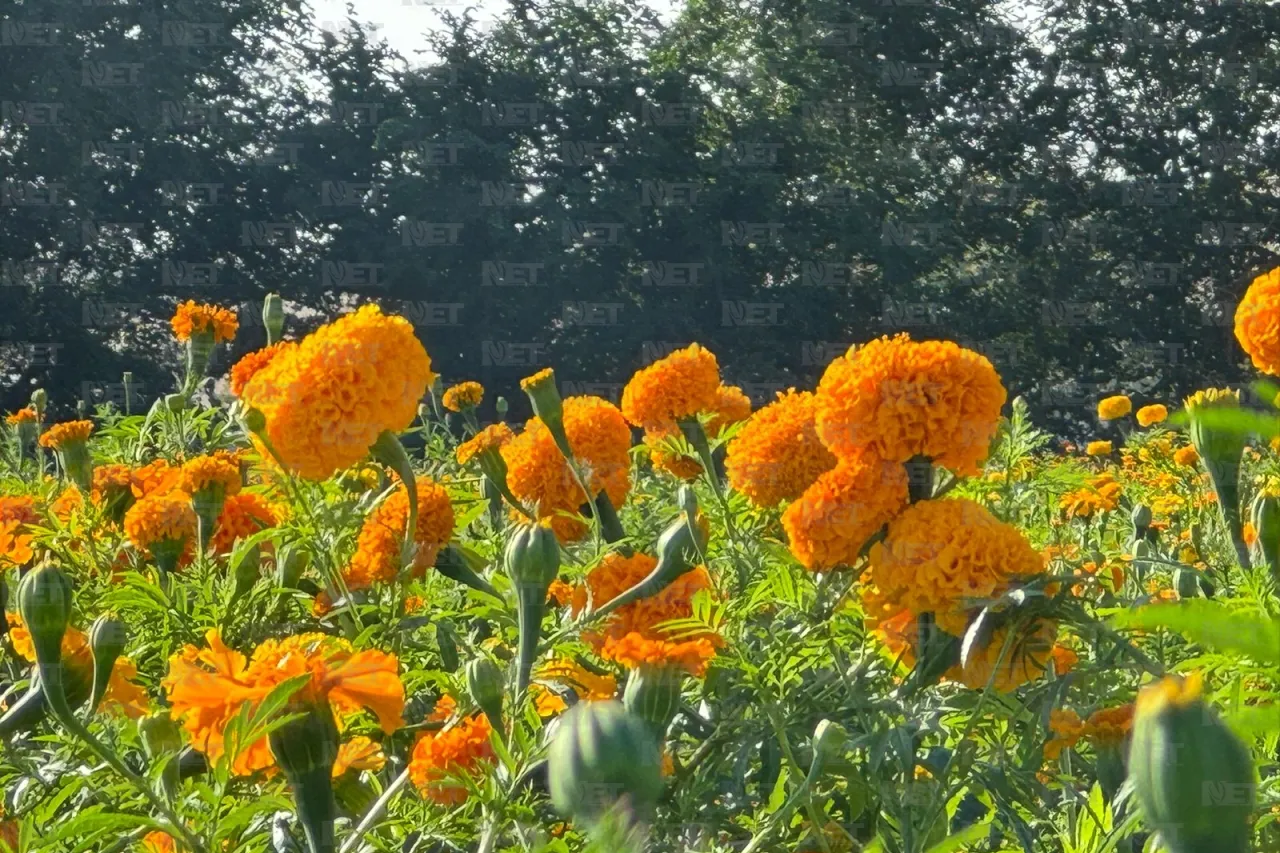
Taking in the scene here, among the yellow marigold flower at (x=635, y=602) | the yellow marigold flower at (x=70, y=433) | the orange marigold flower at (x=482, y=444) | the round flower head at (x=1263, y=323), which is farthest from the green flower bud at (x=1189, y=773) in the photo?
the yellow marigold flower at (x=70, y=433)

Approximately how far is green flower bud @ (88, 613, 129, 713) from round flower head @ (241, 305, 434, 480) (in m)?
0.39

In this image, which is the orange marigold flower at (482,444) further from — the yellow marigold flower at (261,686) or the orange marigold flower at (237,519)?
the yellow marigold flower at (261,686)

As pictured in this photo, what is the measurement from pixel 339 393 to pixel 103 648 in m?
0.45

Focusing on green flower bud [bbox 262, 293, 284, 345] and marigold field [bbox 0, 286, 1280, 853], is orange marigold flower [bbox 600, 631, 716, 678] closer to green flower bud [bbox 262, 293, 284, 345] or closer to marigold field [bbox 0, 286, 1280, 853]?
marigold field [bbox 0, 286, 1280, 853]

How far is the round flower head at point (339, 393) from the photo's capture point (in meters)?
1.48

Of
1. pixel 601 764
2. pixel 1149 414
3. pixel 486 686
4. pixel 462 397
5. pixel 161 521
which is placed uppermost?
pixel 601 764

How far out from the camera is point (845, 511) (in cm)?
122

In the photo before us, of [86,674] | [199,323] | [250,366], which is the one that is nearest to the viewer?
[86,674]

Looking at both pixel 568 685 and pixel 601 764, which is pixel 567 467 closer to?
pixel 568 685

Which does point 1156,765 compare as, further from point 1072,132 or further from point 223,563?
point 1072,132

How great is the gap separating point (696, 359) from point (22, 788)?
1.01m

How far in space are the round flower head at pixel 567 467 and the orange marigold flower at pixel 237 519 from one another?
0.33 metres

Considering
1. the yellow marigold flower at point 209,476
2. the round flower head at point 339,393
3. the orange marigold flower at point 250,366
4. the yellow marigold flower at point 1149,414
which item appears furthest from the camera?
the yellow marigold flower at point 1149,414

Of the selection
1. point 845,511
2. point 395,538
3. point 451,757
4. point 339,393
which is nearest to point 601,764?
point 451,757
